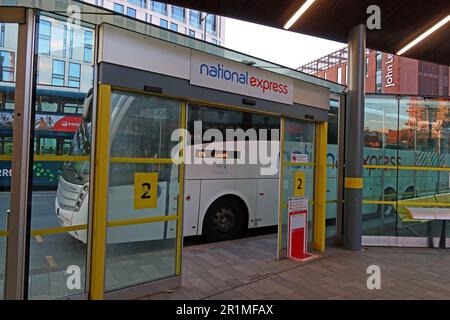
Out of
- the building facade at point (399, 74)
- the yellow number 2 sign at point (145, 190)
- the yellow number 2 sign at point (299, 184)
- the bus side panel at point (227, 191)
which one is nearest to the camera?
the yellow number 2 sign at point (145, 190)

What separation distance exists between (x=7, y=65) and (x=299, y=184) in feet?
14.7

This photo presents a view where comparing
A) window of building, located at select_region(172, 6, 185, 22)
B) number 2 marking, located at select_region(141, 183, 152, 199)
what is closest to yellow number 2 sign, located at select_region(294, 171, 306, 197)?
number 2 marking, located at select_region(141, 183, 152, 199)

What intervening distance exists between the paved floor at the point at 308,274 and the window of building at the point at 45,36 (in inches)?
113

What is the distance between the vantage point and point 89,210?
370cm

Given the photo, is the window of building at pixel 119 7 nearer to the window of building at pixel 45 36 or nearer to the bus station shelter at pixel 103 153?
the bus station shelter at pixel 103 153

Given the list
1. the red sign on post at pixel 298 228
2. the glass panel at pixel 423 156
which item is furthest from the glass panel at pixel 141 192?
the glass panel at pixel 423 156

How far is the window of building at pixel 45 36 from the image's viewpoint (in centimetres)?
337

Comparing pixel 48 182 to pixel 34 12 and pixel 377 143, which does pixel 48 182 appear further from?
pixel 377 143

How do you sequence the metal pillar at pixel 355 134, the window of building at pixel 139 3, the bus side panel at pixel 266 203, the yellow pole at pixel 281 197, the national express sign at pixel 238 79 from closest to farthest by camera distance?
the national express sign at pixel 238 79 → the yellow pole at pixel 281 197 → the metal pillar at pixel 355 134 → the bus side panel at pixel 266 203 → the window of building at pixel 139 3

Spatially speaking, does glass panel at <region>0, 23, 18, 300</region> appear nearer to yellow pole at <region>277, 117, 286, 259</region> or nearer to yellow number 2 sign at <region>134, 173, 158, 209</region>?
yellow number 2 sign at <region>134, 173, 158, 209</region>

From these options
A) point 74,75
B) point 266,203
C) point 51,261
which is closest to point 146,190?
point 51,261

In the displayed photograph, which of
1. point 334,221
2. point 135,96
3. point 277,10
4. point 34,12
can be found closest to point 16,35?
point 34,12

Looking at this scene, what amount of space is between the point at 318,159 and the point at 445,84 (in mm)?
44246

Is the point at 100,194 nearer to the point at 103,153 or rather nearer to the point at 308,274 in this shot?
the point at 103,153
